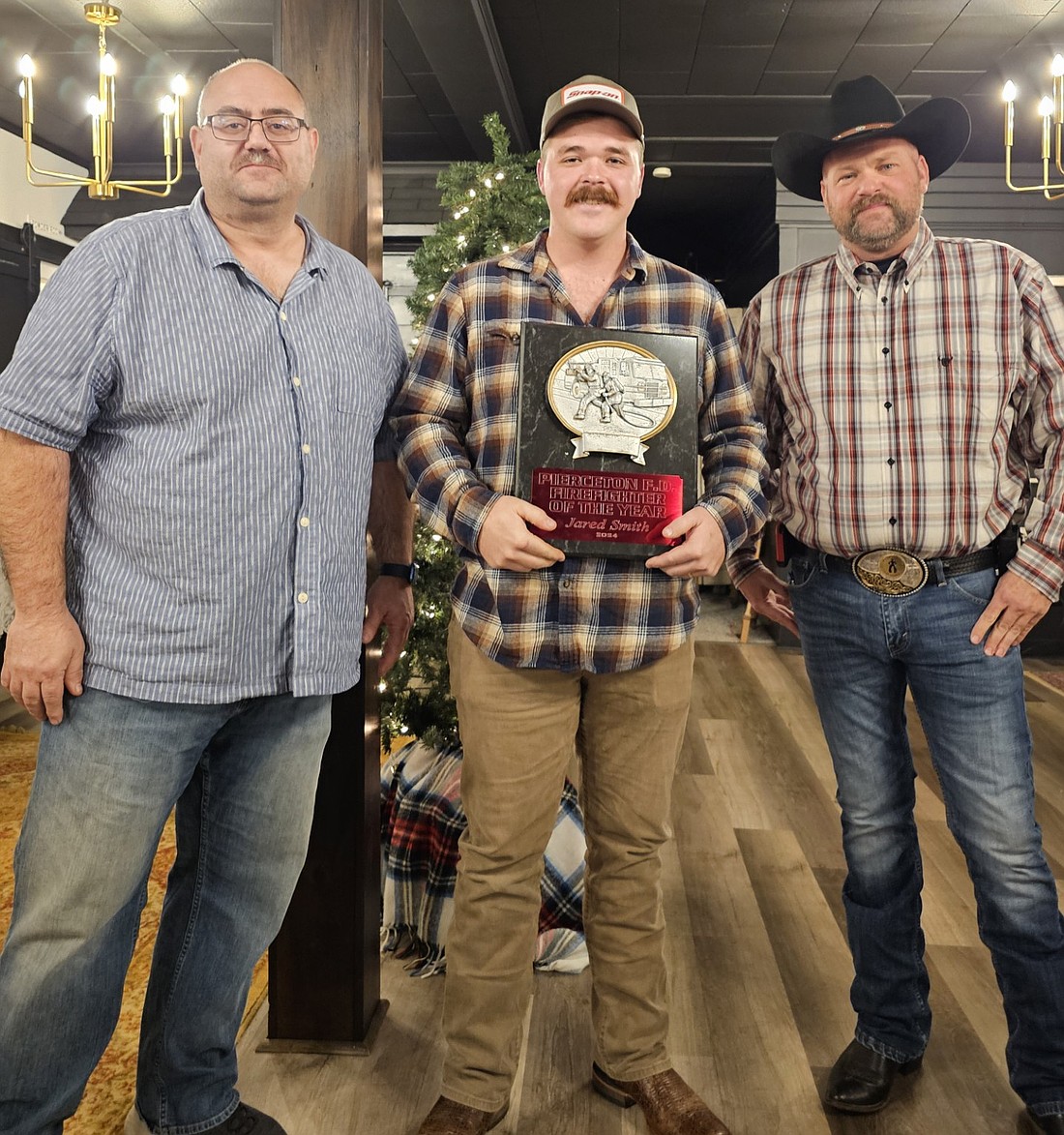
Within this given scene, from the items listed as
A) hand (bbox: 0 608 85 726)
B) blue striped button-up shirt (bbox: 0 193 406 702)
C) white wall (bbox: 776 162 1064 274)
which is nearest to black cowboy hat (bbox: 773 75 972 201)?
blue striped button-up shirt (bbox: 0 193 406 702)

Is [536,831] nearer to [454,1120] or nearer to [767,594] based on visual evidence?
[454,1120]

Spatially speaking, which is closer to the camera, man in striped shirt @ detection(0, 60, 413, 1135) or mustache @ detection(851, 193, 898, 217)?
man in striped shirt @ detection(0, 60, 413, 1135)

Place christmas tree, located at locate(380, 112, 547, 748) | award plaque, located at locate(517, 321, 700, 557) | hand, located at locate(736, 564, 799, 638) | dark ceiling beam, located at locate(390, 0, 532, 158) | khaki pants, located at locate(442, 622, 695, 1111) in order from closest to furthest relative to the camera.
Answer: award plaque, located at locate(517, 321, 700, 557)
khaki pants, located at locate(442, 622, 695, 1111)
hand, located at locate(736, 564, 799, 638)
christmas tree, located at locate(380, 112, 547, 748)
dark ceiling beam, located at locate(390, 0, 532, 158)

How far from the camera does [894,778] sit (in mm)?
1671

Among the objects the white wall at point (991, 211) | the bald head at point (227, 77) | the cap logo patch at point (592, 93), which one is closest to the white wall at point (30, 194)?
the white wall at point (991, 211)

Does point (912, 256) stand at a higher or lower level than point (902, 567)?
higher

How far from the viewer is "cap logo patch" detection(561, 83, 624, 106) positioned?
147 centimetres

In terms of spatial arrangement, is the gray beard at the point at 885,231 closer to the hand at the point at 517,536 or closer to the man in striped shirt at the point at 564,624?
the man in striped shirt at the point at 564,624

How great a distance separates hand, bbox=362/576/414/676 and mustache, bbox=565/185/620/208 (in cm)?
69

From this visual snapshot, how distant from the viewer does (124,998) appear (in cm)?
205

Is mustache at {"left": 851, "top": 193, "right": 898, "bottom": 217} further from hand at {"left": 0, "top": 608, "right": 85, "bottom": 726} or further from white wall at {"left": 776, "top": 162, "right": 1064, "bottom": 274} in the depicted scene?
white wall at {"left": 776, "top": 162, "right": 1064, "bottom": 274}

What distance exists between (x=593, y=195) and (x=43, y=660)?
3.27 ft

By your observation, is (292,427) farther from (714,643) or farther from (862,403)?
(714,643)

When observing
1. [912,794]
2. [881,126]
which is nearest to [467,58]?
[881,126]
